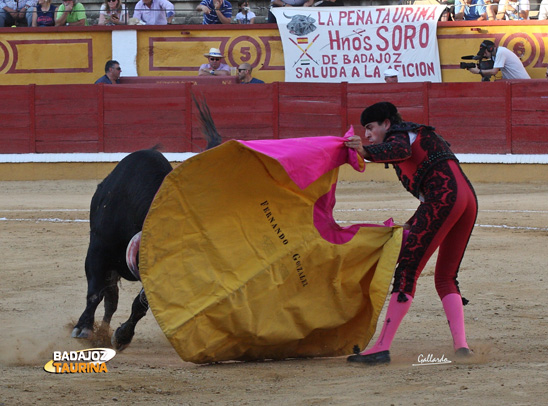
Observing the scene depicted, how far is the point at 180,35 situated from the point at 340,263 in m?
8.63

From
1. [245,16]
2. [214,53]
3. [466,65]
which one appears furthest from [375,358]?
[245,16]

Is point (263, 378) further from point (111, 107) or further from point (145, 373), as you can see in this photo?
point (111, 107)

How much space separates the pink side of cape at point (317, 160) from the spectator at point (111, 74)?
7902mm

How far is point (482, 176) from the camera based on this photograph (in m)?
10.7

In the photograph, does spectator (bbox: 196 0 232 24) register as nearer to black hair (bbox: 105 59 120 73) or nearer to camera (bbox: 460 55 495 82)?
black hair (bbox: 105 59 120 73)

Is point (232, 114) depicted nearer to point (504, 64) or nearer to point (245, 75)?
point (245, 75)

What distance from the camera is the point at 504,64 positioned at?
10.6m

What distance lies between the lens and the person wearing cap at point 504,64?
34.4 feet

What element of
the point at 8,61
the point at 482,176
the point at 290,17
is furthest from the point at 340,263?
the point at 8,61

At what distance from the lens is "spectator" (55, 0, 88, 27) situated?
11977 millimetres

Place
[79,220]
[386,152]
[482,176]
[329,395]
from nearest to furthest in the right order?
[329,395] < [386,152] < [79,220] < [482,176]

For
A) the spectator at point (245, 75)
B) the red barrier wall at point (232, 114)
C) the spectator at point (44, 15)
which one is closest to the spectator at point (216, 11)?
the spectator at point (245, 75)

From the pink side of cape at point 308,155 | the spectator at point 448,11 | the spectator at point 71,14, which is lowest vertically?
the pink side of cape at point 308,155

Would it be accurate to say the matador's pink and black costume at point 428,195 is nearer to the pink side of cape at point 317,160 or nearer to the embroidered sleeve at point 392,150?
the embroidered sleeve at point 392,150
